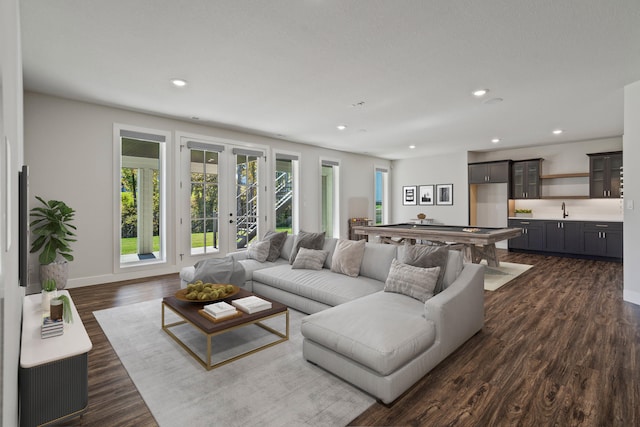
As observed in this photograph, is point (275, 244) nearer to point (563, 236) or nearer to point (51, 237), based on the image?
point (51, 237)

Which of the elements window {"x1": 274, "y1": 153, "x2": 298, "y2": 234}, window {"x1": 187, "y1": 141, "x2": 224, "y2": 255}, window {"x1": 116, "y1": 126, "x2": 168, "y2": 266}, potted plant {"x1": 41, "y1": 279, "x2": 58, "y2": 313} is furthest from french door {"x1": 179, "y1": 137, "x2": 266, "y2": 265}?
potted plant {"x1": 41, "y1": 279, "x2": 58, "y2": 313}

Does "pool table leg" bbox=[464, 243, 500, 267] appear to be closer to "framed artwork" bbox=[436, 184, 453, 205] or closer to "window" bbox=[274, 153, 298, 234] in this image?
"framed artwork" bbox=[436, 184, 453, 205]

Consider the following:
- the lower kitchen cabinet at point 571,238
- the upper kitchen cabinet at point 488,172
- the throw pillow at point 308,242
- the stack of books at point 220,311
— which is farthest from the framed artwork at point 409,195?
the stack of books at point 220,311

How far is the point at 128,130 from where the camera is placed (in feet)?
16.8

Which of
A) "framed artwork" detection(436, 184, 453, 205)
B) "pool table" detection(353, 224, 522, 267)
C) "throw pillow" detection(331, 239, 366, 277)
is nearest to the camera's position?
"throw pillow" detection(331, 239, 366, 277)

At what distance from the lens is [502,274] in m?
5.50

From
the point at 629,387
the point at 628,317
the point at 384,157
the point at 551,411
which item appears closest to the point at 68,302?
the point at 551,411

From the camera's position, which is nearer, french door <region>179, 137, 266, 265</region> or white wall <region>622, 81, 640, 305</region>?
white wall <region>622, 81, 640, 305</region>

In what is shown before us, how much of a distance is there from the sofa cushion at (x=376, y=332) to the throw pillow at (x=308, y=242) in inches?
63.3

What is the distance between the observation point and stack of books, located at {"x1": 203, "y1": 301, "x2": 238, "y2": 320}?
2.56 meters

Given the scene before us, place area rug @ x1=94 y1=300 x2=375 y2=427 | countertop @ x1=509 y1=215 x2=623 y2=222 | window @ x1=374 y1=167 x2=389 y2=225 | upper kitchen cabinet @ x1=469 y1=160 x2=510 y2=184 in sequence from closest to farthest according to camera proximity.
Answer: area rug @ x1=94 y1=300 x2=375 y2=427, countertop @ x1=509 y1=215 x2=623 y2=222, upper kitchen cabinet @ x1=469 y1=160 x2=510 y2=184, window @ x1=374 y1=167 x2=389 y2=225

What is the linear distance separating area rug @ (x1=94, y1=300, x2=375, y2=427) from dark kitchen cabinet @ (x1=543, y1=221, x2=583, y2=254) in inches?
268

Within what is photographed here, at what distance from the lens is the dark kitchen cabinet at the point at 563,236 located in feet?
22.9

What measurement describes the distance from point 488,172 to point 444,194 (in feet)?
4.25
